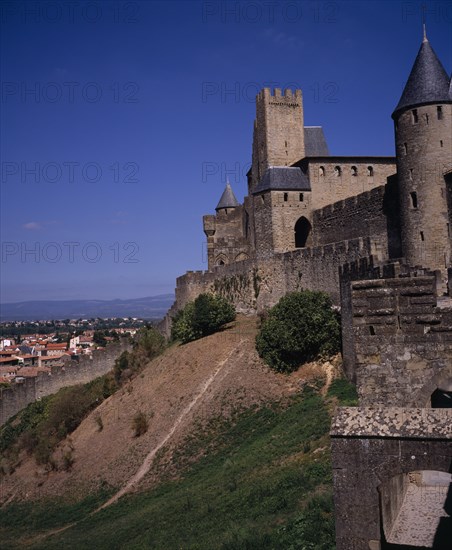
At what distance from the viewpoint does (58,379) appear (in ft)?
152

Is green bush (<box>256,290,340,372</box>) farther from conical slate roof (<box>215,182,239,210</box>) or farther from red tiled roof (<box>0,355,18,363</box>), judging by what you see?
red tiled roof (<box>0,355,18,363</box>)

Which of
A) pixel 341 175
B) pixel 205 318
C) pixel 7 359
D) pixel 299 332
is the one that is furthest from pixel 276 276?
pixel 7 359

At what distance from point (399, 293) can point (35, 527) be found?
20864mm

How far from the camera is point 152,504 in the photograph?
20.0 m

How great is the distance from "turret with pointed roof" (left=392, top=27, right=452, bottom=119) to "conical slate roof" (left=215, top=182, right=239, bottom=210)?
86.2 feet

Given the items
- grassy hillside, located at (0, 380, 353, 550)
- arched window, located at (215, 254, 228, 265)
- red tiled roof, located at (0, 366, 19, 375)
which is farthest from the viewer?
red tiled roof, located at (0, 366, 19, 375)

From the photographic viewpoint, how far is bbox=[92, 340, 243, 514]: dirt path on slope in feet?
75.8

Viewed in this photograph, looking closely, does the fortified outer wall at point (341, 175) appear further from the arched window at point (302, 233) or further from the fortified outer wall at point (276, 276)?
the fortified outer wall at point (276, 276)

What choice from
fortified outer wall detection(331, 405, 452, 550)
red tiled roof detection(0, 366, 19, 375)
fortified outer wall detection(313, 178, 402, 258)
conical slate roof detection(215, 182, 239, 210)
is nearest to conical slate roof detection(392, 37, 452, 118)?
fortified outer wall detection(313, 178, 402, 258)

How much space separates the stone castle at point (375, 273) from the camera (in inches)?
266

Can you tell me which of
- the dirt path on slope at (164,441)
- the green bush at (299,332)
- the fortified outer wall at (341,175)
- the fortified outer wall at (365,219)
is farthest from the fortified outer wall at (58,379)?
the green bush at (299,332)

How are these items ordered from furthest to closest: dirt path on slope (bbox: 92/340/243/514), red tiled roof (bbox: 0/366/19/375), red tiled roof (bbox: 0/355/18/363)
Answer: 1. red tiled roof (bbox: 0/355/18/363)
2. red tiled roof (bbox: 0/366/19/375)
3. dirt path on slope (bbox: 92/340/243/514)

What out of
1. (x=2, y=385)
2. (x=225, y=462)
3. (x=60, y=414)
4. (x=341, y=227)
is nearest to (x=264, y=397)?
(x=225, y=462)

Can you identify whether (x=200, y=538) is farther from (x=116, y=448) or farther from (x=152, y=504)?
(x=116, y=448)
